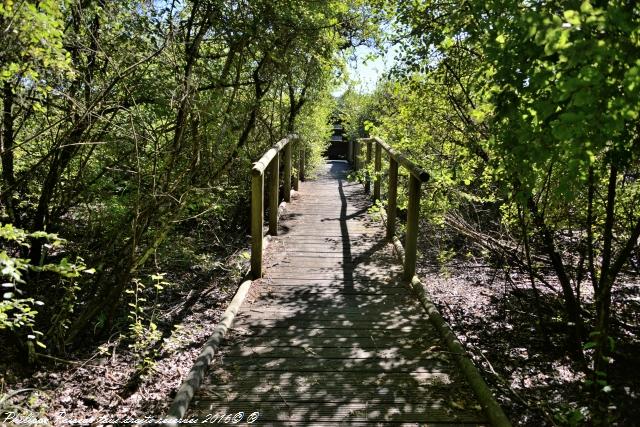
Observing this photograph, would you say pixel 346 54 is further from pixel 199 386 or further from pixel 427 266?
pixel 199 386

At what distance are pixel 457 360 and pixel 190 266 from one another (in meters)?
4.54

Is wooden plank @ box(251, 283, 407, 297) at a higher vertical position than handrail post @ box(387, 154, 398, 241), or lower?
lower

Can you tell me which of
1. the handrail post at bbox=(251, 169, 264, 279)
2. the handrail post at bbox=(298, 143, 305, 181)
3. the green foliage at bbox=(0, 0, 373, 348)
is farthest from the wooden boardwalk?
the handrail post at bbox=(298, 143, 305, 181)

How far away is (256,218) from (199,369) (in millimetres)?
1820

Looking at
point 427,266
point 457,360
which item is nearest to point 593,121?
point 457,360

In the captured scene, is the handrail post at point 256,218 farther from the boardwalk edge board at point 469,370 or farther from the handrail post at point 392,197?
the handrail post at point 392,197

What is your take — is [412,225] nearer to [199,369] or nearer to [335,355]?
[335,355]

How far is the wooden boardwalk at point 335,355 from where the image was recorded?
2.73 m

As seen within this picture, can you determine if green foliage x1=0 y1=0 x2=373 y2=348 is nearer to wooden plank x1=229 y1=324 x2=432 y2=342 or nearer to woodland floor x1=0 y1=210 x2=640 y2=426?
woodland floor x1=0 y1=210 x2=640 y2=426

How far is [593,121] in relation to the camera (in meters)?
1.74

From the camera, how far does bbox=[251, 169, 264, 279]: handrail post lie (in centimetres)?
441

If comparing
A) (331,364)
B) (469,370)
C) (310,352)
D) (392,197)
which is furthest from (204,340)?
(392,197)

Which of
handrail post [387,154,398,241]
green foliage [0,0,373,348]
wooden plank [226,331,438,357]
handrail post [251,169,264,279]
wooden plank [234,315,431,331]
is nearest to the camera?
wooden plank [226,331,438,357]

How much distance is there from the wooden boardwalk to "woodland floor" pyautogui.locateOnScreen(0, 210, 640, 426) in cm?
45
